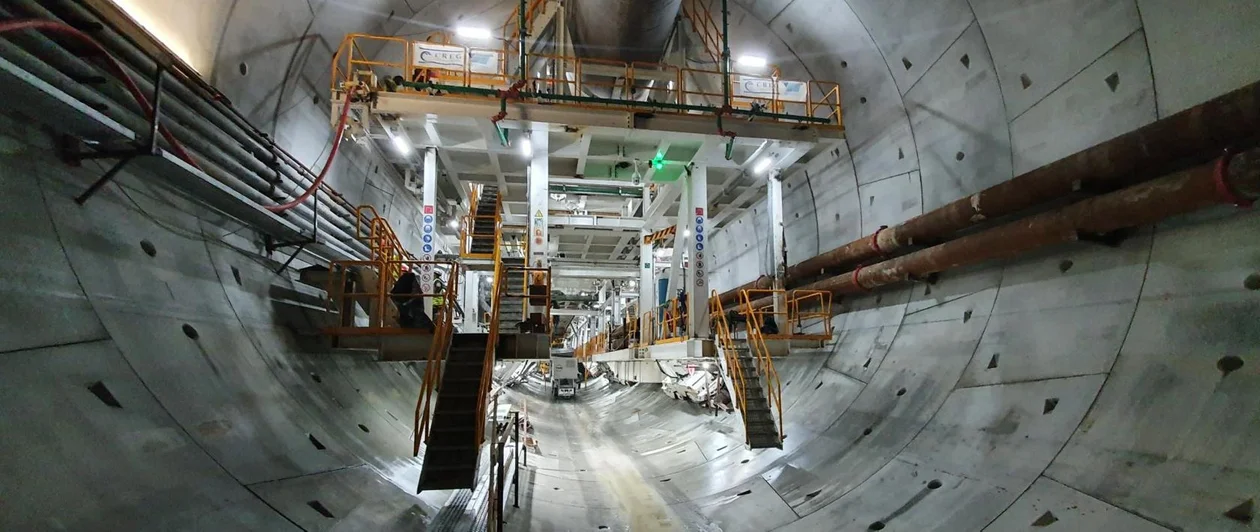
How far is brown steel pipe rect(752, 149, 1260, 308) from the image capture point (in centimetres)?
453

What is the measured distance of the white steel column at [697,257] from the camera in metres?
12.2

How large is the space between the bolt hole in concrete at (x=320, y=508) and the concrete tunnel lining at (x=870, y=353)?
32mm

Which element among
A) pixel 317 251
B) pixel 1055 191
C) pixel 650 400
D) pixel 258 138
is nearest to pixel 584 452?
pixel 650 400

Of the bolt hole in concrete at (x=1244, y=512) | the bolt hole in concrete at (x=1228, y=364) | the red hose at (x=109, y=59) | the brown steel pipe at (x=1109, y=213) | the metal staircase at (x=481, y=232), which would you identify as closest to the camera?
the red hose at (x=109, y=59)

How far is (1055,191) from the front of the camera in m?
6.46

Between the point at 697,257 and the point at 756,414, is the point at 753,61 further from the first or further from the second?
the point at 756,414

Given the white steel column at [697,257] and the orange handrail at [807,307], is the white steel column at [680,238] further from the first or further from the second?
the orange handrail at [807,307]

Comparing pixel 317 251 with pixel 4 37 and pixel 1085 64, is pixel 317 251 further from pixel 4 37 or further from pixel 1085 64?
pixel 1085 64

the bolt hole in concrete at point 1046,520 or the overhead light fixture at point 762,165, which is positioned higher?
the overhead light fixture at point 762,165

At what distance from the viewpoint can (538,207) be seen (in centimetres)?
1205

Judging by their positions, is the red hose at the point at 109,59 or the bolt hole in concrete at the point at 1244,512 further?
the bolt hole in concrete at the point at 1244,512

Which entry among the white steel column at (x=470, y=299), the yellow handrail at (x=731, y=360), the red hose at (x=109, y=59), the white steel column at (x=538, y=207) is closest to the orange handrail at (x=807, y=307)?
the yellow handrail at (x=731, y=360)

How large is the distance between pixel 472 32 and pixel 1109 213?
1328 centimetres

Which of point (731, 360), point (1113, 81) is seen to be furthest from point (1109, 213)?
point (731, 360)
